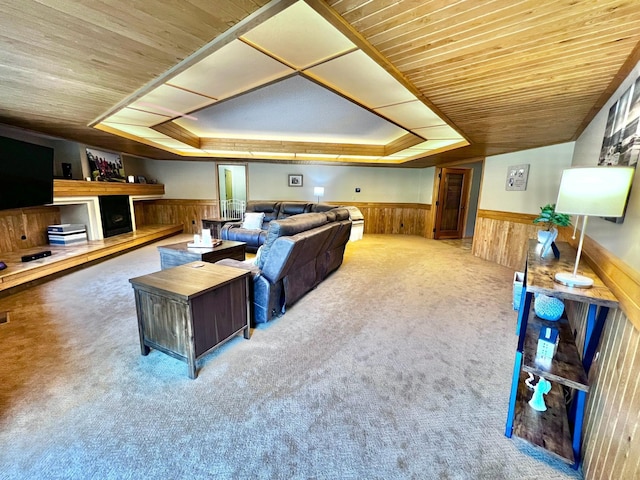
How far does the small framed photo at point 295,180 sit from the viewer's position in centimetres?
786

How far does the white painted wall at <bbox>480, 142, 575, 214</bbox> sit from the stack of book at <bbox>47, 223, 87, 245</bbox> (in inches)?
299

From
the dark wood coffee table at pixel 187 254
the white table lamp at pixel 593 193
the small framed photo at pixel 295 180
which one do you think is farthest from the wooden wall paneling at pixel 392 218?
the white table lamp at pixel 593 193

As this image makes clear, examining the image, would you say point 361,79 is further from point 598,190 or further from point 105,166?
point 105,166

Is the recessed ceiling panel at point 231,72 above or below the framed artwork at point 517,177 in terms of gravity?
above

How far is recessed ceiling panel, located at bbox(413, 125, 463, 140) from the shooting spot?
12.6ft

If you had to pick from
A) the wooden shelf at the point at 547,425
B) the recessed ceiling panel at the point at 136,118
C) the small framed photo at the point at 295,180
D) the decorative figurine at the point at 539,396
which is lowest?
the wooden shelf at the point at 547,425

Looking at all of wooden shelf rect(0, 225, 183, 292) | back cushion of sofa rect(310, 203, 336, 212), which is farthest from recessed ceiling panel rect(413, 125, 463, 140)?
wooden shelf rect(0, 225, 183, 292)

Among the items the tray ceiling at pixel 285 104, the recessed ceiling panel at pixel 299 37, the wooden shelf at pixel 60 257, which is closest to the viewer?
the recessed ceiling panel at pixel 299 37

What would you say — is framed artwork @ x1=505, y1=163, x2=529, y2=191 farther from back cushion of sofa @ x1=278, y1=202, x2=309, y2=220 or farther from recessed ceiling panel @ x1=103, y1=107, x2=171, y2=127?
recessed ceiling panel @ x1=103, y1=107, x2=171, y2=127

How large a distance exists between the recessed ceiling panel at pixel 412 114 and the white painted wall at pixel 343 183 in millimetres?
4103

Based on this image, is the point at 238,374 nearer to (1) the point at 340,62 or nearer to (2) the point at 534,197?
(1) the point at 340,62

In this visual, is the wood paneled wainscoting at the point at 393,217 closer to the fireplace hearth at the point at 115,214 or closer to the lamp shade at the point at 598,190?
the fireplace hearth at the point at 115,214

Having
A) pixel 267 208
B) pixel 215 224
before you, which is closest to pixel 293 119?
pixel 267 208

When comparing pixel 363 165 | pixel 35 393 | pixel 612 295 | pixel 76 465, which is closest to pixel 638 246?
pixel 612 295
